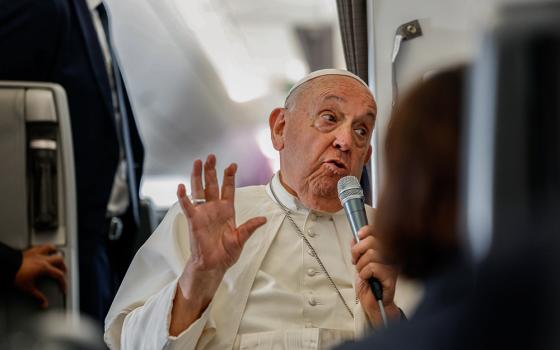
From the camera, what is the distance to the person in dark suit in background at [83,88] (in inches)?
145

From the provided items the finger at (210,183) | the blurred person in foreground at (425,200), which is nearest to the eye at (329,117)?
the finger at (210,183)

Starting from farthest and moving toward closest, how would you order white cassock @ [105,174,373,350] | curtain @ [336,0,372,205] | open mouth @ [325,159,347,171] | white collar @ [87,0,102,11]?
white collar @ [87,0,102,11], curtain @ [336,0,372,205], open mouth @ [325,159,347,171], white cassock @ [105,174,373,350]

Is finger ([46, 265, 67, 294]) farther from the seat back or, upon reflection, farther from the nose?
the nose

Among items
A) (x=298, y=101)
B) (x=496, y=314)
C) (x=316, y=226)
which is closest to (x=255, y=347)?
(x=316, y=226)

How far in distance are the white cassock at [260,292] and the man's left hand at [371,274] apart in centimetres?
6

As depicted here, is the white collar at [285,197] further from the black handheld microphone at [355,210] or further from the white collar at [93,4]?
the white collar at [93,4]

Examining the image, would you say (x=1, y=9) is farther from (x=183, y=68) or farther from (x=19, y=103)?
(x=183, y=68)

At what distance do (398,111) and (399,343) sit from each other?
1.03ft

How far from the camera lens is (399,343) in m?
1.03

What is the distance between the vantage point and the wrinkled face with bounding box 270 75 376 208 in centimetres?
273

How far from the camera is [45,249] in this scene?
3172 mm

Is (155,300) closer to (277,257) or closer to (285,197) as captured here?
(277,257)

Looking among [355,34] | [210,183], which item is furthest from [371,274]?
[355,34]

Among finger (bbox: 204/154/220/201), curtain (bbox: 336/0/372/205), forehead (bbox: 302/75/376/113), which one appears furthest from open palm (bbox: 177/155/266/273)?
curtain (bbox: 336/0/372/205)
